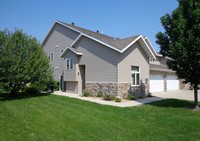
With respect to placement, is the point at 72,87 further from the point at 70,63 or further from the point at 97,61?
the point at 97,61

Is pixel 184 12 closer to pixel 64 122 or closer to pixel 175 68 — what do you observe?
pixel 175 68

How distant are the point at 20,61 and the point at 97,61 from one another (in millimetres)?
6575

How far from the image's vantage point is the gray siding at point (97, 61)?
695 inches

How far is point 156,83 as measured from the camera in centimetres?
2517

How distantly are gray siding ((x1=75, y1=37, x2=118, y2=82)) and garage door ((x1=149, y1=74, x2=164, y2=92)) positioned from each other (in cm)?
801

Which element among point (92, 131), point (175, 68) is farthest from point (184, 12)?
point (92, 131)

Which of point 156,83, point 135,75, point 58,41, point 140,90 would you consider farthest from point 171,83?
point 58,41

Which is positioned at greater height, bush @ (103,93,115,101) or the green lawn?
bush @ (103,93,115,101)

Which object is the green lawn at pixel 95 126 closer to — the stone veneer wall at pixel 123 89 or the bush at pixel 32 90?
the stone veneer wall at pixel 123 89

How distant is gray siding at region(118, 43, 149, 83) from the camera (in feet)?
58.1

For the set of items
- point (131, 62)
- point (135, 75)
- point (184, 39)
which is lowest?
point (135, 75)

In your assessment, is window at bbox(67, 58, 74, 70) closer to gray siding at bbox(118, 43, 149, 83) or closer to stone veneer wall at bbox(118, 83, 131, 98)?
gray siding at bbox(118, 43, 149, 83)

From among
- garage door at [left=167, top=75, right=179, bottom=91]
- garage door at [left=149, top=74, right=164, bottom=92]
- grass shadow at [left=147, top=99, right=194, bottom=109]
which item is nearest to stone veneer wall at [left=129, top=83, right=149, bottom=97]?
grass shadow at [left=147, top=99, right=194, bottom=109]

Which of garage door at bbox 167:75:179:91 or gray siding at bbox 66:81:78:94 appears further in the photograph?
garage door at bbox 167:75:179:91
